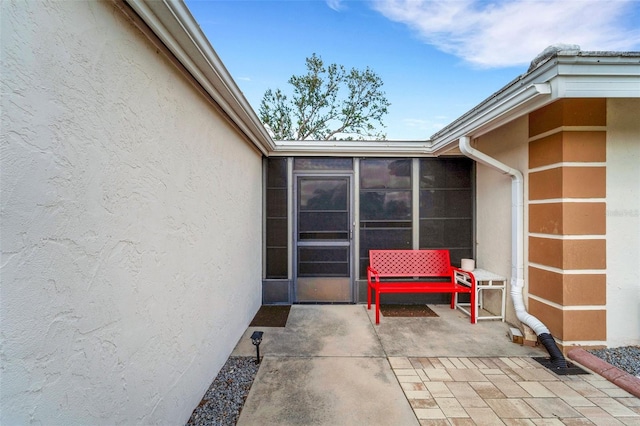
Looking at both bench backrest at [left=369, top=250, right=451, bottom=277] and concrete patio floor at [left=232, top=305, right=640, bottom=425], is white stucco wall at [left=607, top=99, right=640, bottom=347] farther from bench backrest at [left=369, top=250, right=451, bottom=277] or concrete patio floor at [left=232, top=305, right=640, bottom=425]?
bench backrest at [left=369, top=250, right=451, bottom=277]

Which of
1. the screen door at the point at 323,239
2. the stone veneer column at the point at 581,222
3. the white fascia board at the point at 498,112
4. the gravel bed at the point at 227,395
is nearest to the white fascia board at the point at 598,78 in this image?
the white fascia board at the point at 498,112

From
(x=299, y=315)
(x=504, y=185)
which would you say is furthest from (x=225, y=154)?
(x=504, y=185)

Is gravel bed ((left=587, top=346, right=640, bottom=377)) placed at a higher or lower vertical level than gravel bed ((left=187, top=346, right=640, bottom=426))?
higher

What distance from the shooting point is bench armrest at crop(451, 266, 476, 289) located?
3600 mm

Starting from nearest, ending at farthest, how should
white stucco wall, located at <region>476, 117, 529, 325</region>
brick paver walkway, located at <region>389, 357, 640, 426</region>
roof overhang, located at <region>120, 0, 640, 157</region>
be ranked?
roof overhang, located at <region>120, 0, 640, 157</region>
brick paver walkway, located at <region>389, 357, 640, 426</region>
white stucco wall, located at <region>476, 117, 529, 325</region>

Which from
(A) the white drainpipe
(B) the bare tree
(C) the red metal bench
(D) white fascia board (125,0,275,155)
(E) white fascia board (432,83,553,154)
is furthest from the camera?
(B) the bare tree

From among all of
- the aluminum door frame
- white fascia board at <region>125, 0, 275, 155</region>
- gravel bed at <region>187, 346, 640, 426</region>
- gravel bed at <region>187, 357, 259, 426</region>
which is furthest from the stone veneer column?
white fascia board at <region>125, 0, 275, 155</region>

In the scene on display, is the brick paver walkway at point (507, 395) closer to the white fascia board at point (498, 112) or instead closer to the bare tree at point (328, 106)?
the white fascia board at point (498, 112)

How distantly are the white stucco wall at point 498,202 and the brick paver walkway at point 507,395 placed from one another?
1.08m

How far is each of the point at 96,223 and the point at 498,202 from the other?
15.2 feet

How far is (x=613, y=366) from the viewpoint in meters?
2.40

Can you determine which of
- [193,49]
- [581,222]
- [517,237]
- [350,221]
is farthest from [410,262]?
[193,49]

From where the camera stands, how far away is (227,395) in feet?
7.17

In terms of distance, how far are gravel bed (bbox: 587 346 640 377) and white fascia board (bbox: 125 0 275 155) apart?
4622 millimetres
